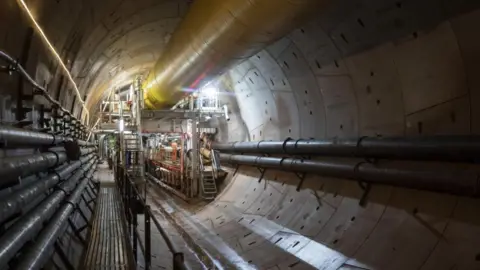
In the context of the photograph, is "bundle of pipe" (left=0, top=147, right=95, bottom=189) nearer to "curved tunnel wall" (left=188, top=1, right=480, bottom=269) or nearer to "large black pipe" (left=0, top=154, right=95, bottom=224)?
"large black pipe" (left=0, top=154, right=95, bottom=224)

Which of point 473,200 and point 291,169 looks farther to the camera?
point 291,169

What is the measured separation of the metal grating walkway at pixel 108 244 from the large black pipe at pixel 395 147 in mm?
3147

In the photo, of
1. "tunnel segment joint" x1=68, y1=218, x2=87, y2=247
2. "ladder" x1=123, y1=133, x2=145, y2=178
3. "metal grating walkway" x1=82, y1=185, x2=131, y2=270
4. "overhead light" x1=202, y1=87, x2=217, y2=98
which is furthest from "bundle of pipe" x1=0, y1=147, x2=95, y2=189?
"ladder" x1=123, y1=133, x2=145, y2=178

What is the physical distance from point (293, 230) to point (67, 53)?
4.44m

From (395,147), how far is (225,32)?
7.71ft

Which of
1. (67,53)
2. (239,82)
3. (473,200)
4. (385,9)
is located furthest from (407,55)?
(239,82)

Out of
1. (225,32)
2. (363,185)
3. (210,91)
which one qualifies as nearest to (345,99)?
(363,185)

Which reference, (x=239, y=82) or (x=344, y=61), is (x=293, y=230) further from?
(x=239, y=82)

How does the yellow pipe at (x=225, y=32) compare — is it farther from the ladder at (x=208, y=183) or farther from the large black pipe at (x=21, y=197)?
the ladder at (x=208, y=183)

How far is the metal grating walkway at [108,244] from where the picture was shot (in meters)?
4.96

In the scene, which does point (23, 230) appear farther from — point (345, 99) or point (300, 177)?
point (300, 177)

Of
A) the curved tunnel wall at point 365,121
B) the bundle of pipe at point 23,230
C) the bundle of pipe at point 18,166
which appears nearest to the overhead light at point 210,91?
the curved tunnel wall at point 365,121

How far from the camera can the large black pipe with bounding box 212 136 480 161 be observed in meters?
4.02

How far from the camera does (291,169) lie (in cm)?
768
